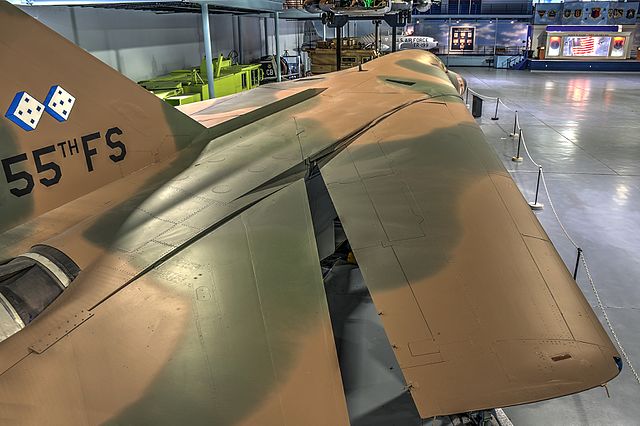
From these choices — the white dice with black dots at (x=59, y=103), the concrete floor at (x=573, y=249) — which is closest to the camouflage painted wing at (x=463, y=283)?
the concrete floor at (x=573, y=249)

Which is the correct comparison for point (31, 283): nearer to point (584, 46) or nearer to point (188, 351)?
point (188, 351)

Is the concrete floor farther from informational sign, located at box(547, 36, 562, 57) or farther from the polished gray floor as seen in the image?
informational sign, located at box(547, 36, 562, 57)

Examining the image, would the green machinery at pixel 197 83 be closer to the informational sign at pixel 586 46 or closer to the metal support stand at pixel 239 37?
the metal support stand at pixel 239 37

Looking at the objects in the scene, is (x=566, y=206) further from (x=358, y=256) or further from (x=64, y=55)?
(x=64, y=55)

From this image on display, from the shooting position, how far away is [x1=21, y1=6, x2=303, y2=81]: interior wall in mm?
10102

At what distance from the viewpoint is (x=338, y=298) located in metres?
5.38

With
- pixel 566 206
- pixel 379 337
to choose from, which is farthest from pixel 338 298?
pixel 566 206

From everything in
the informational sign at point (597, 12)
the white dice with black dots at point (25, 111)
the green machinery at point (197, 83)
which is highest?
the informational sign at point (597, 12)

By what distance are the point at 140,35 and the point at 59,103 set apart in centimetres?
1109

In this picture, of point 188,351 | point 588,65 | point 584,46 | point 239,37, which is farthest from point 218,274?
point 584,46

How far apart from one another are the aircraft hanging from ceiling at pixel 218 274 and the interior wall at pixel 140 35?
7.76 meters

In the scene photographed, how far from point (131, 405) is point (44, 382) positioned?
1.31 ft

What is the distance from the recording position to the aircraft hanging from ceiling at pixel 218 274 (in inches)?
85.2

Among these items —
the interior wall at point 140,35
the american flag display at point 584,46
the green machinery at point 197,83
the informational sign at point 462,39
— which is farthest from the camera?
the informational sign at point 462,39
